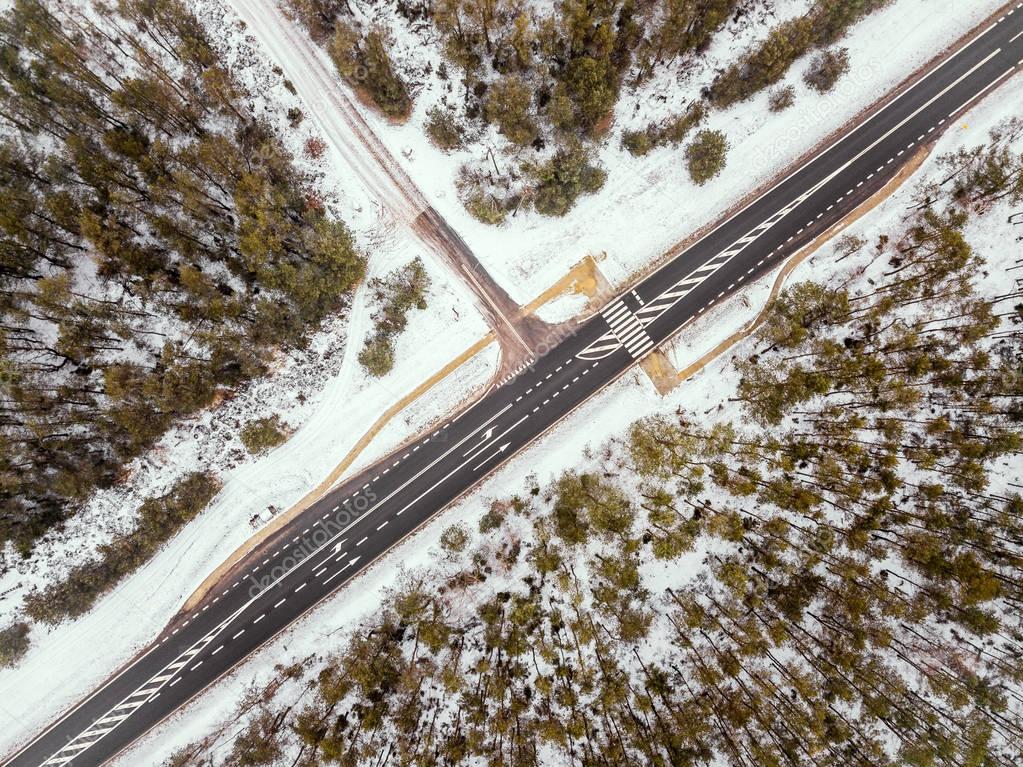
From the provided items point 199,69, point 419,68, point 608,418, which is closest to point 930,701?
point 608,418

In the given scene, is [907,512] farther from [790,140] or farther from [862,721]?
[790,140]

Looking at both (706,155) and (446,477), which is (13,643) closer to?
(446,477)

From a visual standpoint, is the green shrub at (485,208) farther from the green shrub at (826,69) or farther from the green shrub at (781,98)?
the green shrub at (826,69)

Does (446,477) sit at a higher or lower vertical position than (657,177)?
lower

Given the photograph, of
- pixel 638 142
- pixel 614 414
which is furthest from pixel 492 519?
pixel 638 142

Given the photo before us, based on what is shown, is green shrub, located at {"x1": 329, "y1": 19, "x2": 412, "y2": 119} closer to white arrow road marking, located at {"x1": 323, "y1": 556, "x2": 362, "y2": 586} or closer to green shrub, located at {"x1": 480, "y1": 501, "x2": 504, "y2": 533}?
green shrub, located at {"x1": 480, "y1": 501, "x2": 504, "y2": 533}

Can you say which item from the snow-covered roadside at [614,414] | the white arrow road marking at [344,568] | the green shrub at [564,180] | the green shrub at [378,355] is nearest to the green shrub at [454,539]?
the snow-covered roadside at [614,414]
